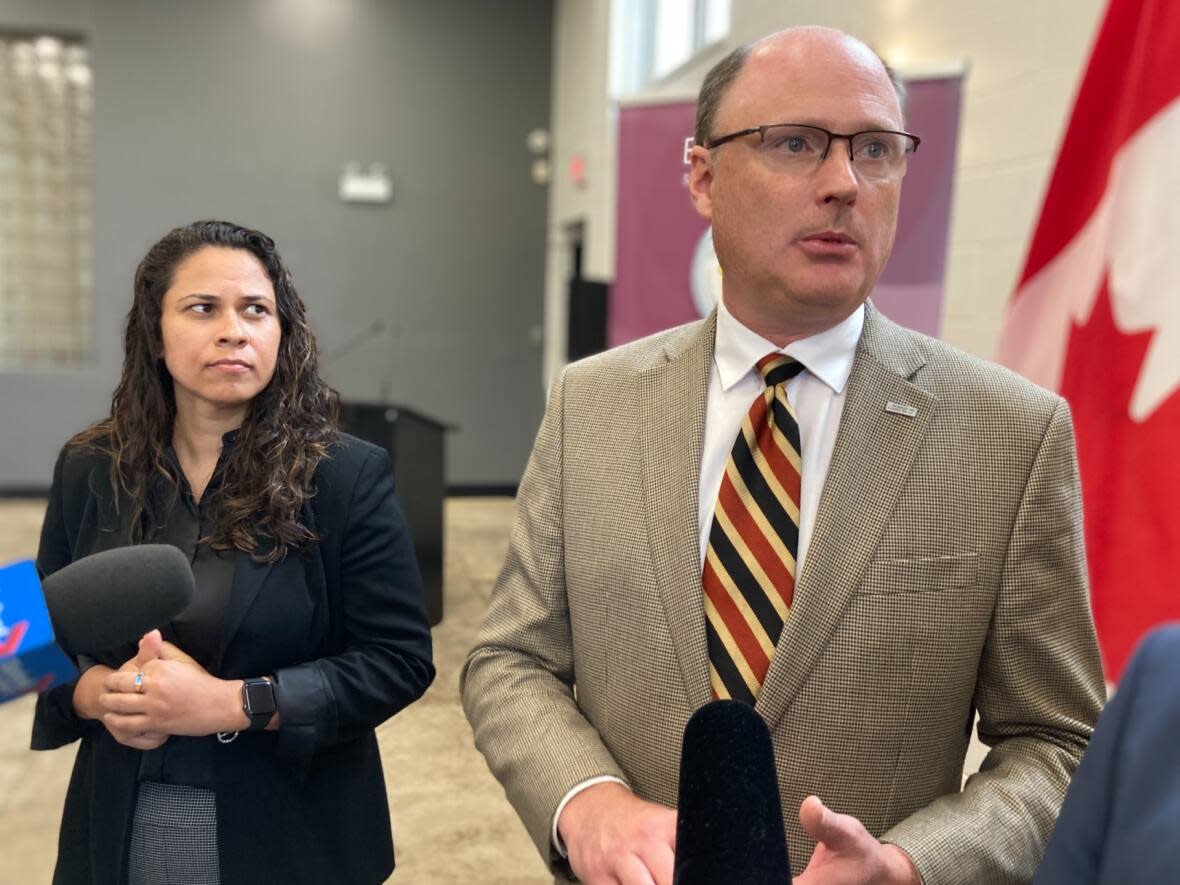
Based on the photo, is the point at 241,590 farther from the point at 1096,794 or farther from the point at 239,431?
the point at 1096,794

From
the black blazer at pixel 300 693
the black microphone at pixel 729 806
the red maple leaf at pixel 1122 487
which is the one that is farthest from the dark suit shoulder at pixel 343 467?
the red maple leaf at pixel 1122 487

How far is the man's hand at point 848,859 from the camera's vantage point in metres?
0.77

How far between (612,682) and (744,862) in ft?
1.85

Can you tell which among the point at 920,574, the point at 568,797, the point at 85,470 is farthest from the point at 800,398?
the point at 85,470

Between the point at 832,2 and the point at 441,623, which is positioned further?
the point at 441,623

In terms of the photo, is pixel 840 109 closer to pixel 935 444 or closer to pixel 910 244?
pixel 935 444

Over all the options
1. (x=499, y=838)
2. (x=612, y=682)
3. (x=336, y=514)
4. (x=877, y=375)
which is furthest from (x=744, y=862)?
(x=499, y=838)

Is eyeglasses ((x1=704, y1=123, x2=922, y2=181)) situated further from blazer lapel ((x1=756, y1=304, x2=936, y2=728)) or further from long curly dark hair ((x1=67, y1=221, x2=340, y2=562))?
long curly dark hair ((x1=67, y1=221, x2=340, y2=562))

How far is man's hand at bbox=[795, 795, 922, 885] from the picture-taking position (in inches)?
30.4

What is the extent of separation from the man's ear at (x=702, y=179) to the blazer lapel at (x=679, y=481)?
0.14m

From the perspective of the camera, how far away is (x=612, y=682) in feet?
3.74

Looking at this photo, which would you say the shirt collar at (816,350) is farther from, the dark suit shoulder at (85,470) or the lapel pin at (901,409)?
the dark suit shoulder at (85,470)

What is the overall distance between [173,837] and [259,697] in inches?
8.7

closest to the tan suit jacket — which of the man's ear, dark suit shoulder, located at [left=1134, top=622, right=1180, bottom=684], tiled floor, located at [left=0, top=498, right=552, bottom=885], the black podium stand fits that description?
the man's ear
